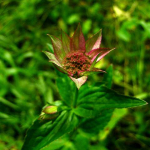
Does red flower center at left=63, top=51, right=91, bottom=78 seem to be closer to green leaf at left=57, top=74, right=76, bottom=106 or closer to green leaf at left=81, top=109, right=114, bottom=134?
green leaf at left=57, top=74, right=76, bottom=106

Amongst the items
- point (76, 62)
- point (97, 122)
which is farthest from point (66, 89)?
point (97, 122)

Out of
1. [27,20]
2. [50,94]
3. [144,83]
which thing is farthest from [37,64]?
[144,83]

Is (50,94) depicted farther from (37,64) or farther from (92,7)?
(92,7)

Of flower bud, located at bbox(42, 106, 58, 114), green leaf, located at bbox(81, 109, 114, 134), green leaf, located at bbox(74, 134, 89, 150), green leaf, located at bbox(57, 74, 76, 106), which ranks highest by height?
green leaf, located at bbox(57, 74, 76, 106)

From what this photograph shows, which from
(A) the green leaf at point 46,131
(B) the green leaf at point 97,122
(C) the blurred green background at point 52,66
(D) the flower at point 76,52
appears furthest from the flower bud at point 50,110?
(C) the blurred green background at point 52,66

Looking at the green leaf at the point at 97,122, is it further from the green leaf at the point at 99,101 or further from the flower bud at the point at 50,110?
the flower bud at the point at 50,110

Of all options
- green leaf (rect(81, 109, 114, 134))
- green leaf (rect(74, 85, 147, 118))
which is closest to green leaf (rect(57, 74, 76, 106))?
green leaf (rect(74, 85, 147, 118))

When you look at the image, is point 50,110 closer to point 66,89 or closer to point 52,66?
point 66,89
